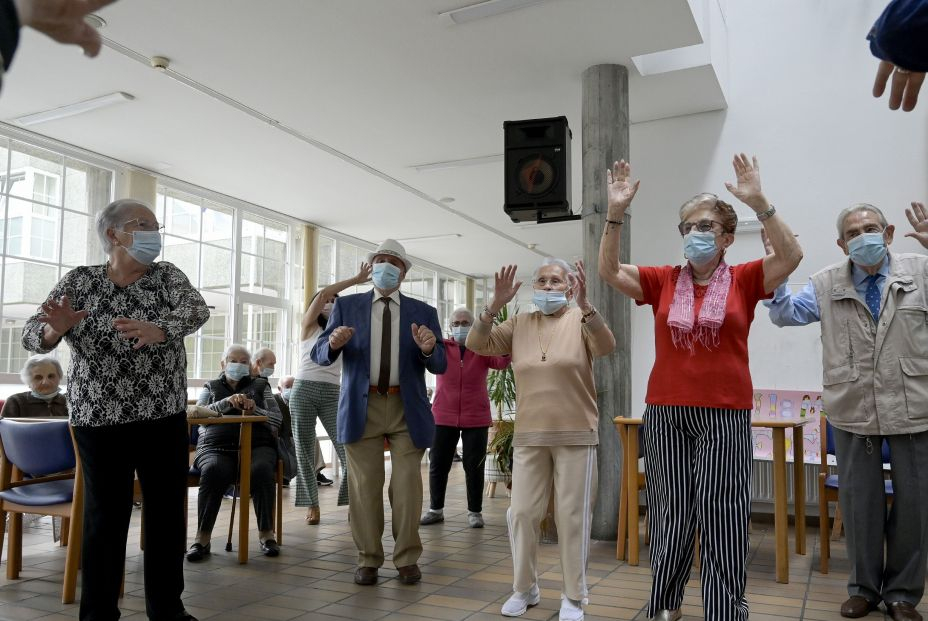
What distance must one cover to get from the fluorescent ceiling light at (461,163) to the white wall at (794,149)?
185cm

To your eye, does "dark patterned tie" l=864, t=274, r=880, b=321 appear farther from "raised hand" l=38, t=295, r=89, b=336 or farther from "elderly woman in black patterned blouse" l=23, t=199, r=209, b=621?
"raised hand" l=38, t=295, r=89, b=336

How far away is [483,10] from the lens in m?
4.61

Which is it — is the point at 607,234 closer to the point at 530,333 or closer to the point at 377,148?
the point at 530,333

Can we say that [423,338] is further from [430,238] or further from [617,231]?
[430,238]

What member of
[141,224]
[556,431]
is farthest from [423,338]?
[141,224]

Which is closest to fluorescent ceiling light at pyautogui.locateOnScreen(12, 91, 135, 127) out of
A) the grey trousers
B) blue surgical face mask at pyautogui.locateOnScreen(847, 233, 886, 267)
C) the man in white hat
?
the man in white hat

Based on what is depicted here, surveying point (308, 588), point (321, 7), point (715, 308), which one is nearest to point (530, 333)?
point (715, 308)

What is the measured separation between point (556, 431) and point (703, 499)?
0.70m

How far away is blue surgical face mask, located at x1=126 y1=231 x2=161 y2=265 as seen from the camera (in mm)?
2703

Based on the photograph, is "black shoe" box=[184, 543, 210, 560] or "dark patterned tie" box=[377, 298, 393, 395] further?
"black shoe" box=[184, 543, 210, 560]

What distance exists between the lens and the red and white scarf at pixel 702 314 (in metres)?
2.45

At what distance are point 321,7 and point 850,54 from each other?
365cm

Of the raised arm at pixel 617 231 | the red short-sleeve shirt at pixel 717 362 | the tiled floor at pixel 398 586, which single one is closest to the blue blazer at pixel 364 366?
the tiled floor at pixel 398 586

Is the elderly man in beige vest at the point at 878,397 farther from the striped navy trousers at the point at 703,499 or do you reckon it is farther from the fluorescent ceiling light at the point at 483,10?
the fluorescent ceiling light at the point at 483,10
